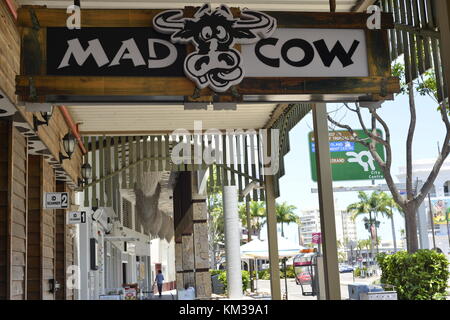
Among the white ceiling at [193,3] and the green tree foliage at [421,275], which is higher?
the white ceiling at [193,3]

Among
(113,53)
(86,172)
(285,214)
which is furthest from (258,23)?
(285,214)

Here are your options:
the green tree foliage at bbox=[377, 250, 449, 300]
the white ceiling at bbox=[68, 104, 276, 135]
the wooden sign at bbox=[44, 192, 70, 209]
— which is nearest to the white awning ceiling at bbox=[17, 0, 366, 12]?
the wooden sign at bbox=[44, 192, 70, 209]

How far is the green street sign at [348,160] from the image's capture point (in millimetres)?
Answer: 16281

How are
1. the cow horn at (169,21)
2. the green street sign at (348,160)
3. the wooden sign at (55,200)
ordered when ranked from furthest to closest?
the green street sign at (348,160)
the wooden sign at (55,200)
the cow horn at (169,21)

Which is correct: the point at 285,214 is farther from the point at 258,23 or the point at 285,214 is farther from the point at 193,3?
the point at 258,23

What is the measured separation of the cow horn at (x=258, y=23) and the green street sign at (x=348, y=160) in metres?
12.3

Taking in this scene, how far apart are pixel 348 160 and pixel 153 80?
45.0ft

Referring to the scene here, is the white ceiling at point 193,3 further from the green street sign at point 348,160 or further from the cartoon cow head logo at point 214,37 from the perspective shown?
the green street sign at point 348,160

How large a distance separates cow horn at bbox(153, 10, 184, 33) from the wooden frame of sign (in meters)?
0.07

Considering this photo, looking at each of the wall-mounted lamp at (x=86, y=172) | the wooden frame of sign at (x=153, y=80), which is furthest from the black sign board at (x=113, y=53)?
the wall-mounted lamp at (x=86, y=172)

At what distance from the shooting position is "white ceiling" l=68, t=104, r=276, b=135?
359 inches

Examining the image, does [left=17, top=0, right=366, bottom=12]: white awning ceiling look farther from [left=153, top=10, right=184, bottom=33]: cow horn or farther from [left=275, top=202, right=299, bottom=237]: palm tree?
[left=275, top=202, right=299, bottom=237]: palm tree
